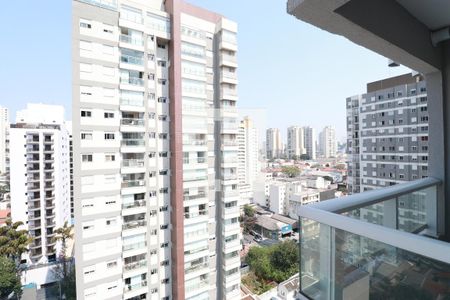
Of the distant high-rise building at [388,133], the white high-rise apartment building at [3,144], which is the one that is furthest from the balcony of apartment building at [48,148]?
the white high-rise apartment building at [3,144]

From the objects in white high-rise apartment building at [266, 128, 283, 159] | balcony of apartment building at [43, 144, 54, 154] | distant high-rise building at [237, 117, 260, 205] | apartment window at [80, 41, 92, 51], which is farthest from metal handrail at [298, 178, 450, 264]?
white high-rise apartment building at [266, 128, 283, 159]

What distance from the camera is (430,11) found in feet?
6.56

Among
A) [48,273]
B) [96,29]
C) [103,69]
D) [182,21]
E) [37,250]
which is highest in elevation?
[182,21]

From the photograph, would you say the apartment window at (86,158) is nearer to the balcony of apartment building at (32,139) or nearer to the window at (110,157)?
the window at (110,157)

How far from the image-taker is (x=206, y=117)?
10.4 metres

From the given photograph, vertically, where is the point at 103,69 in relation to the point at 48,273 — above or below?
above

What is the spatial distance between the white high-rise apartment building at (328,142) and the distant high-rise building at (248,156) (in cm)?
4851

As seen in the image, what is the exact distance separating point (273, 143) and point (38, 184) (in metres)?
67.1

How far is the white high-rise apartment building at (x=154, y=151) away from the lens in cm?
804

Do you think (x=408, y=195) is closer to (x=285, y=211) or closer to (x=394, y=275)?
(x=394, y=275)

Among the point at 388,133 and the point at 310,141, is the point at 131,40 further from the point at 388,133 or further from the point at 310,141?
the point at 310,141

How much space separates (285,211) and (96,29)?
31093 mm

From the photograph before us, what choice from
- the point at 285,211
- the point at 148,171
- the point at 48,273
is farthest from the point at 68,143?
the point at 285,211

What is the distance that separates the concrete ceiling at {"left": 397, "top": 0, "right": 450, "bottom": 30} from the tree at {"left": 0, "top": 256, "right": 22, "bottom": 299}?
Answer: 19.9 meters
